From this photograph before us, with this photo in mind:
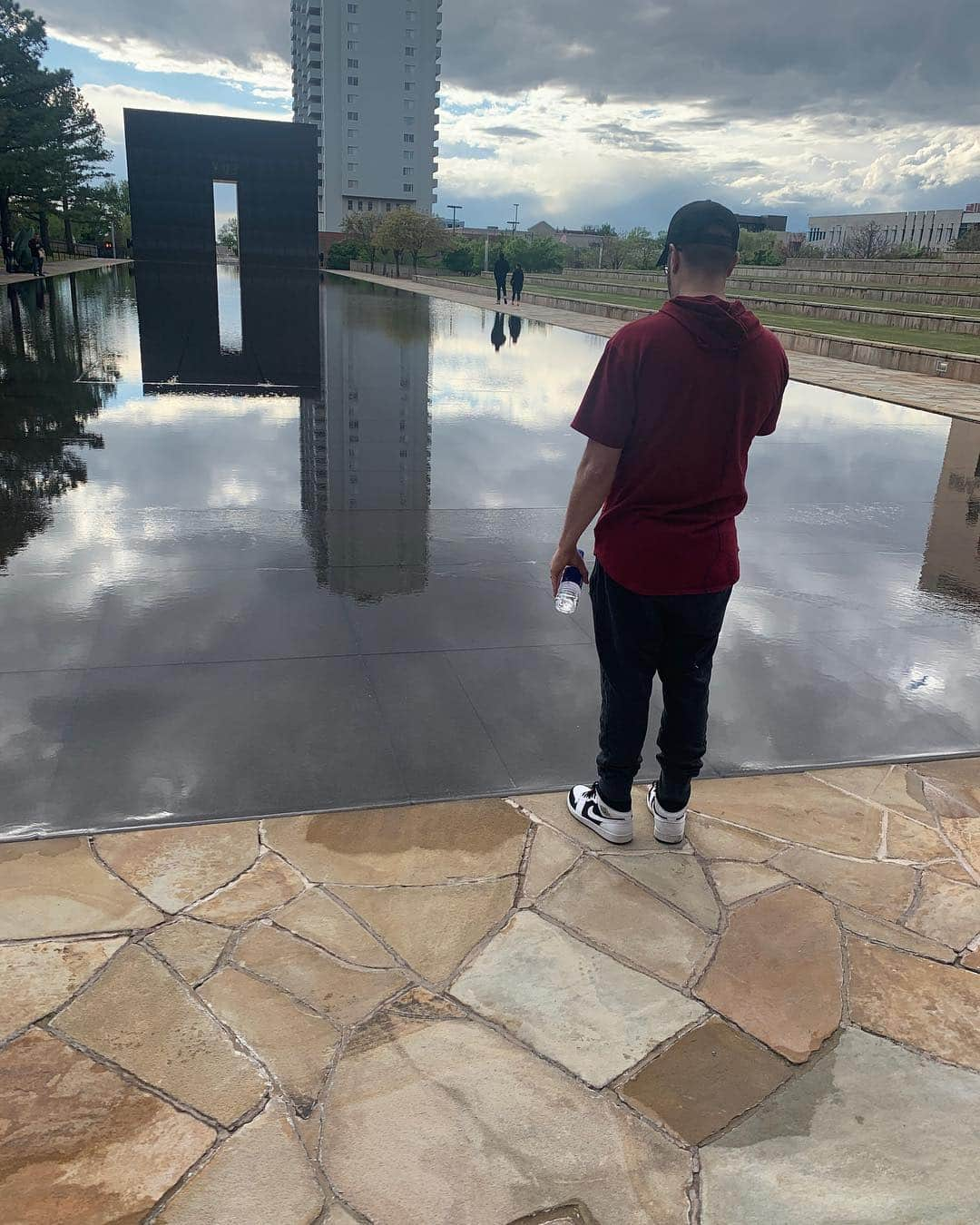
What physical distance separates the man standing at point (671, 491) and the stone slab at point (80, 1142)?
1579 mm

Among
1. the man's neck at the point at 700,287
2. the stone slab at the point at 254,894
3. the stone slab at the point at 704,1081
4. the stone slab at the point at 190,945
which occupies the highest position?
the man's neck at the point at 700,287

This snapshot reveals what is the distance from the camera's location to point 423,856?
287 centimetres

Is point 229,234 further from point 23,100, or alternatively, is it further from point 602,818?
point 602,818

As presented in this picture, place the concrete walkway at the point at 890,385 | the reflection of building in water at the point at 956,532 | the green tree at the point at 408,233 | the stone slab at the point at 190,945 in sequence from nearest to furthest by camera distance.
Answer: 1. the stone slab at the point at 190,945
2. the reflection of building in water at the point at 956,532
3. the concrete walkway at the point at 890,385
4. the green tree at the point at 408,233

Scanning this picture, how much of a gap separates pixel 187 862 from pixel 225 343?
15.7 m

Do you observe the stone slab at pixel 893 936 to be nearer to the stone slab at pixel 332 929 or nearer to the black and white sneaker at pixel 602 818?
the black and white sneaker at pixel 602 818

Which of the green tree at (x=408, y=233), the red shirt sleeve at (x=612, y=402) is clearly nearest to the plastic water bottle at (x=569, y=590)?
the red shirt sleeve at (x=612, y=402)

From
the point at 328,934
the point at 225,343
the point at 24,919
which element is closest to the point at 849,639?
A: the point at 328,934

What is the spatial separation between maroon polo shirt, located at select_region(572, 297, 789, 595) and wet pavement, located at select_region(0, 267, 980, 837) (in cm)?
104

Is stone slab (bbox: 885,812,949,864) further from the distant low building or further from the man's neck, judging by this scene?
the distant low building

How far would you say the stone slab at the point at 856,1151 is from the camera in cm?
186

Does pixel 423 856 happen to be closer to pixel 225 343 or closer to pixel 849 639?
pixel 849 639

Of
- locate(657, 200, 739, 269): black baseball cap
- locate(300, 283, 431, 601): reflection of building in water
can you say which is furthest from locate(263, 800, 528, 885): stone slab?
locate(300, 283, 431, 601): reflection of building in water

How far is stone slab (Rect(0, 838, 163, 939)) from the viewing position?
2.50 meters
